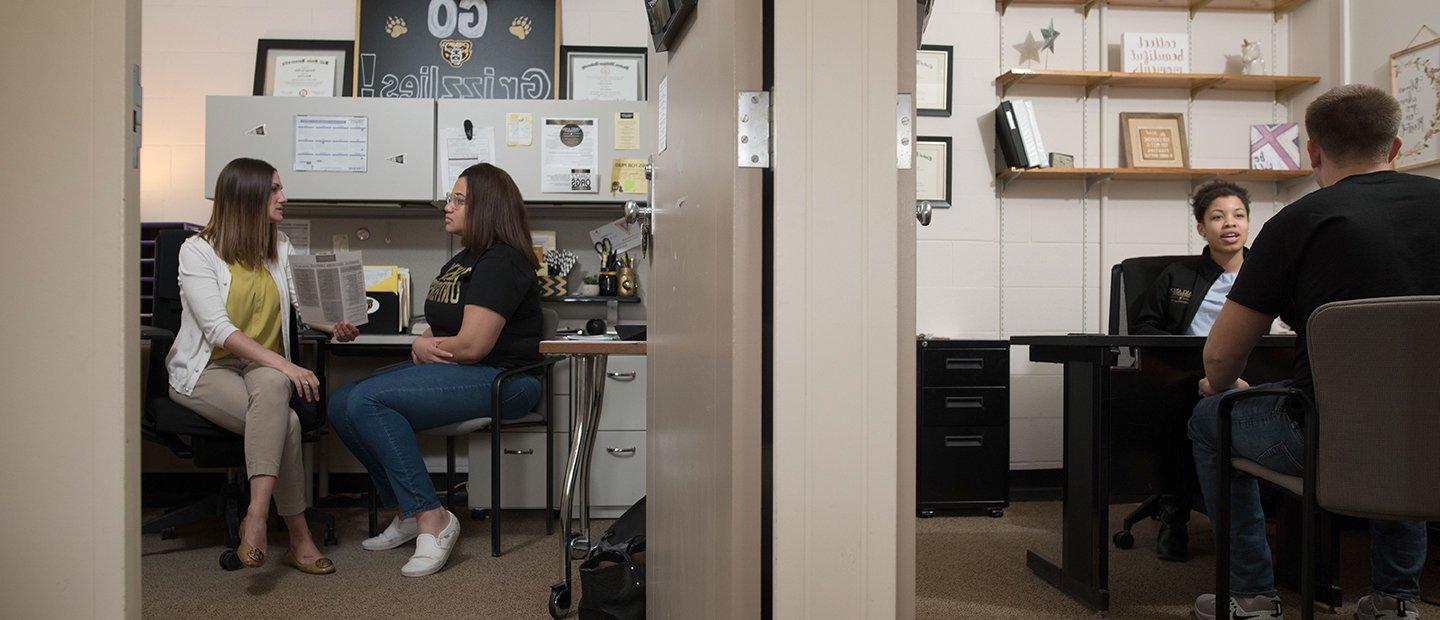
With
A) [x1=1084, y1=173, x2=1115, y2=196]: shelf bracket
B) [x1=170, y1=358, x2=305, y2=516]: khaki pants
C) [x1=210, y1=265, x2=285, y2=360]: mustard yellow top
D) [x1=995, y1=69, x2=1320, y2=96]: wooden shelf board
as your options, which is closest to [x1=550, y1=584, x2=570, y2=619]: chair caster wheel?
[x1=170, y1=358, x2=305, y2=516]: khaki pants

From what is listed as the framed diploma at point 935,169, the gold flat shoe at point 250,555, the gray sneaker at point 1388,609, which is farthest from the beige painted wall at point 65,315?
the framed diploma at point 935,169

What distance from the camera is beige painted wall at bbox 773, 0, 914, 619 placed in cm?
101

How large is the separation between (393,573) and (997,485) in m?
2.17

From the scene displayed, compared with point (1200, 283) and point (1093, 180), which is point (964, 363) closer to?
point (1200, 283)

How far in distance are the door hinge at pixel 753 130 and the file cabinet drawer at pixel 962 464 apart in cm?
262

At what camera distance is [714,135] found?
1214 millimetres

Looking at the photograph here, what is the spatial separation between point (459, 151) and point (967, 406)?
6.99 feet

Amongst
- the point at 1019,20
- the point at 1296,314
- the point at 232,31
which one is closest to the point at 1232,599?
the point at 1296,314

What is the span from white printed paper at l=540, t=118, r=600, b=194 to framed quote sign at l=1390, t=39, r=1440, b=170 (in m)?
2.85

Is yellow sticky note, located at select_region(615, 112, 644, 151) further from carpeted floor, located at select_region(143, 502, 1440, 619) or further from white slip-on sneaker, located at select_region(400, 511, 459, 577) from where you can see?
white slip-on sneaker, located at select_region(400, 511, 459, 577)

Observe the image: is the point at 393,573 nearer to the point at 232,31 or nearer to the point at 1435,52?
the point at 232,31

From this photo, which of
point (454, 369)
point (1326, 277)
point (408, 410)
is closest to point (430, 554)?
point (408, 410)

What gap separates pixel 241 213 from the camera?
2789 mm

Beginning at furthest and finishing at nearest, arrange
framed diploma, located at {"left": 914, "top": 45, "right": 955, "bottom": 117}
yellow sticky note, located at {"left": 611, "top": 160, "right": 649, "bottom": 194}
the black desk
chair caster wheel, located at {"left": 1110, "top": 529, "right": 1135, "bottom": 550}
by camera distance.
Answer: framed diploma, located at {"left": 914, "top": 45, "right": 955, "bottom": 117} < yellow sticky note, located at {"left": 611, "top": 160, "right": 649, "bottom": 194} < chair caster wheel, located at {"left": 1110, "top": 529, "right": 1135, "bottom": 550} < the black desk
